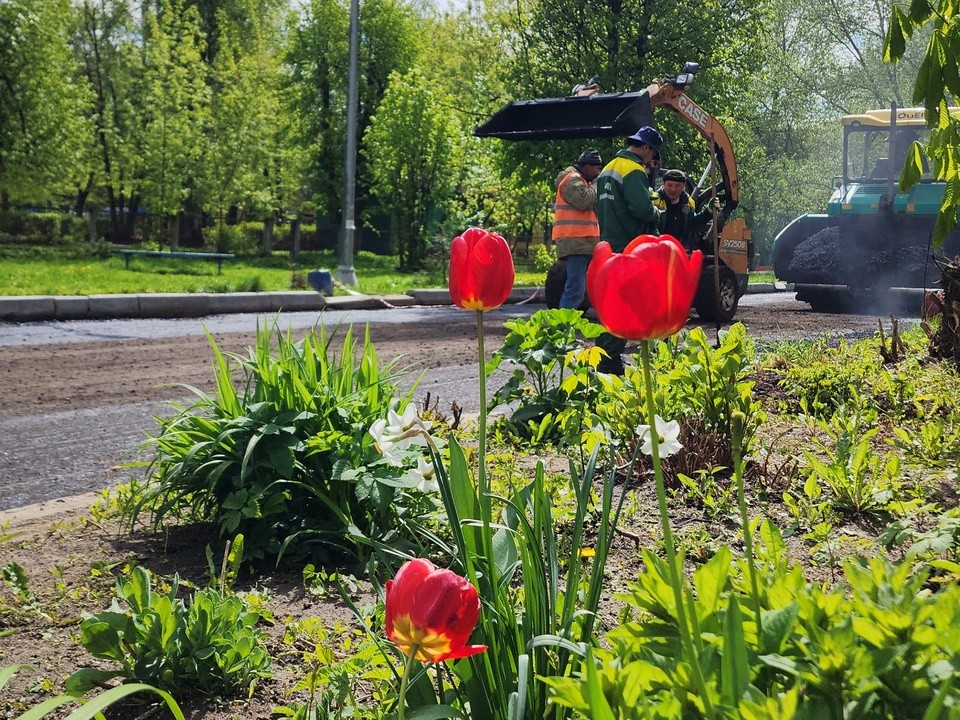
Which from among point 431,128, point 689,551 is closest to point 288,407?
point 689,551

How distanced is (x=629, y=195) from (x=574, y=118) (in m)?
3.96

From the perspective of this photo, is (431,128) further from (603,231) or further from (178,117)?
(603,231)

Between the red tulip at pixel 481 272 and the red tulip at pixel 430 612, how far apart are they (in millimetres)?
669

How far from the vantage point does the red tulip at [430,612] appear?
4.41 feet

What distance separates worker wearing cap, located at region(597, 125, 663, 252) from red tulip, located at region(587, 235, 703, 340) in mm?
6731

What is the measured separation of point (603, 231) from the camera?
8289 millimetres

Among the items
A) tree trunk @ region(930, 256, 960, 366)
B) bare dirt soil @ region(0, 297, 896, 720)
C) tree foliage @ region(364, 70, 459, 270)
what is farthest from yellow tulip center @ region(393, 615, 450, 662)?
tree foliage @ region(364, 70, 459, 270)

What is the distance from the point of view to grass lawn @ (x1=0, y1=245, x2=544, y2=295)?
15.7 meters

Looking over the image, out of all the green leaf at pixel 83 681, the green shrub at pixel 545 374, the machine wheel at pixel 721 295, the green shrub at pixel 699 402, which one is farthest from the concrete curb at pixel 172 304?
the green leaf at pixel 83 681

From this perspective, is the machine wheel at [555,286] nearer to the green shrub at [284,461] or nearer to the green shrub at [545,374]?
the green shrub at [545,374]

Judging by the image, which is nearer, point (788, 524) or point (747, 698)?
point (747, 698)

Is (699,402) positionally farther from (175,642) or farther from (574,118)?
(574,118)

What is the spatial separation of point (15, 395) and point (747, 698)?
723 centimetres

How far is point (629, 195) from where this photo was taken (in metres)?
7.94
